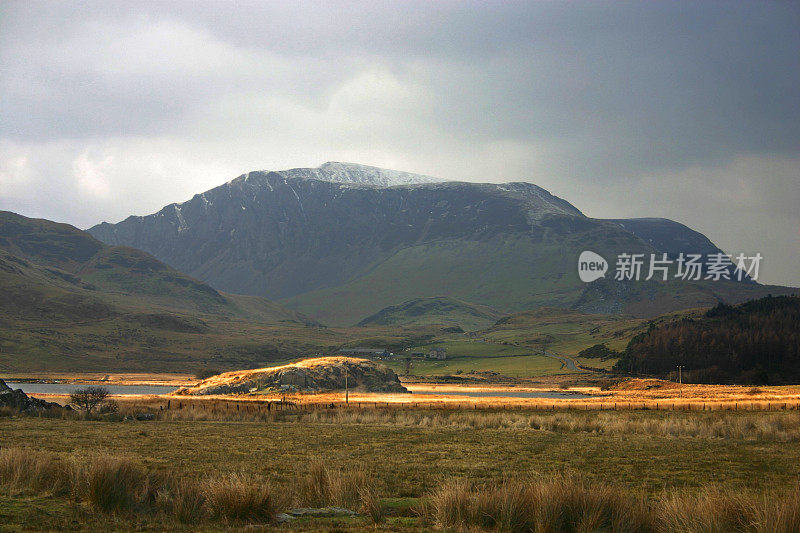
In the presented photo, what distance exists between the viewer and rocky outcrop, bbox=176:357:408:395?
96312 millimetres

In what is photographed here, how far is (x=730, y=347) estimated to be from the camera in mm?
132500

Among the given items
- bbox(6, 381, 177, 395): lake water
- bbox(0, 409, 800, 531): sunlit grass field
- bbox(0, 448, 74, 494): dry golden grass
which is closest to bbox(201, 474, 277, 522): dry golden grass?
bbox(0, 409, 800, 531): sunlit grass field

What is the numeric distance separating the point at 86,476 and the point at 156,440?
1743cm

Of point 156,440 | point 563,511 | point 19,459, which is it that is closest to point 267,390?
point 156,440

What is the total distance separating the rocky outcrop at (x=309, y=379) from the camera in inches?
3792

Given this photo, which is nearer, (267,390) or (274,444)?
(274,444)

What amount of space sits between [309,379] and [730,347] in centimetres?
8009

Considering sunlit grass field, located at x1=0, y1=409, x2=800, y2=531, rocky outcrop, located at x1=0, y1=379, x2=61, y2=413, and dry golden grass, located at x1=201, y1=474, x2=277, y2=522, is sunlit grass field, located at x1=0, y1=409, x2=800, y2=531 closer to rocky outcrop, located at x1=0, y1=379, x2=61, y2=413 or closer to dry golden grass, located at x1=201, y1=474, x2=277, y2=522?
dry golden grass, located at x1=201, y1=474, x2=277, y2=522

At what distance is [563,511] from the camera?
1736 centimetres

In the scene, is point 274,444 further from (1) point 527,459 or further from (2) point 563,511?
(2) point 563,511

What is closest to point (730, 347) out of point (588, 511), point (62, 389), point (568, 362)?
point (568, 362)

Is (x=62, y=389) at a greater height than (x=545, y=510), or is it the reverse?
(x=545, y=510)

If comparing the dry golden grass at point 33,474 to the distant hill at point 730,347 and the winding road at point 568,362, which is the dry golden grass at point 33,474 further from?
the winding road at point 568,362

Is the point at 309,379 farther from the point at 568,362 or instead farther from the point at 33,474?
the point at 568,362
